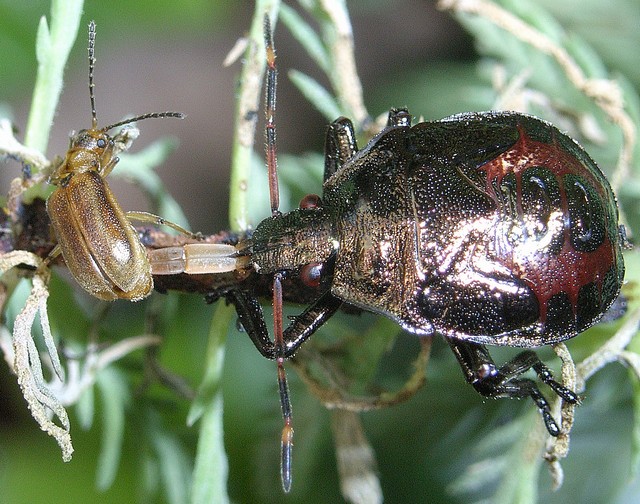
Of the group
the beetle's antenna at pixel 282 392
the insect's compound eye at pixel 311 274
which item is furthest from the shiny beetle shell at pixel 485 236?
the beetle's antenna at pixel 282 392

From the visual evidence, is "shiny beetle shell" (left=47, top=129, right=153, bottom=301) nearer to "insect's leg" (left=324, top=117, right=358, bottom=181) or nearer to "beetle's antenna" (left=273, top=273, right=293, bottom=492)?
"beetle's antenna" (left=273, top=273, right=293, bottom=492)

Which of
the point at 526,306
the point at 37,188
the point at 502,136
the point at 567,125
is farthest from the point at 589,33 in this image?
the point at 37,188

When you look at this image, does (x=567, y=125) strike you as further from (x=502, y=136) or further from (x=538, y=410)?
(x=538, y=410)

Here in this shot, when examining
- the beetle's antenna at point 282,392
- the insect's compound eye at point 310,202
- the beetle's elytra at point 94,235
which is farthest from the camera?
the insect's compound eye at point 310,202

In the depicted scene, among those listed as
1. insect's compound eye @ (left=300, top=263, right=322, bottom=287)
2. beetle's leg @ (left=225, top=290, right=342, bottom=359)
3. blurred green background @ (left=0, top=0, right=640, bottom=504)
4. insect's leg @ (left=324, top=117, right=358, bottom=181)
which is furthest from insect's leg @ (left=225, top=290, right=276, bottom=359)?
insect's leg @ (left=324, top=117, right=358, bottom=181)

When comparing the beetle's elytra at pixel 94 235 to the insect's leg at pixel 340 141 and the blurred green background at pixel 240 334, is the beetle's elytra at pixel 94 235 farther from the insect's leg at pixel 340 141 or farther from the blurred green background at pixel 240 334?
the insect's leg at pixel 340 141
